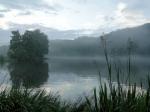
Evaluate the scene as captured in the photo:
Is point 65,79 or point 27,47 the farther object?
point 27,47

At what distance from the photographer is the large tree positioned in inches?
4572

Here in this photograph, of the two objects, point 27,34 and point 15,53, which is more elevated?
point 27,34

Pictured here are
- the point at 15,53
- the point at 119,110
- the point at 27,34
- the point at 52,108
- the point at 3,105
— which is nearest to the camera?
the point at 119,110

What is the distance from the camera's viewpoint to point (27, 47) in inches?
4628

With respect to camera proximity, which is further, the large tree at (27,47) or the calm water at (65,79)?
the large tree at (27,47)

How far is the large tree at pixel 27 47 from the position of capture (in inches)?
4572

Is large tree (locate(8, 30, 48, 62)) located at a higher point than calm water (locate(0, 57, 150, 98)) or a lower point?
higher

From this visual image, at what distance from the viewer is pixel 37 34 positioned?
128500mm

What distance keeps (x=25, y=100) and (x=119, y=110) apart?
176 inches

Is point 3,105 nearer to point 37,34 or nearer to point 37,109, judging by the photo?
point 37,109

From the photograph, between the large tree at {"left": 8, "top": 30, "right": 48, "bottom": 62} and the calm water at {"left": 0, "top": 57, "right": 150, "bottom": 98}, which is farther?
the large tree at {"left": 8, "top": 30, "right": 48, "bottom": 62}

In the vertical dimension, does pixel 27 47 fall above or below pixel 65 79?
above

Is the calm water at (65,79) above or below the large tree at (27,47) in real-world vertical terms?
below

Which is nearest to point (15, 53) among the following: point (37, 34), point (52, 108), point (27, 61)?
point (27, 61)
